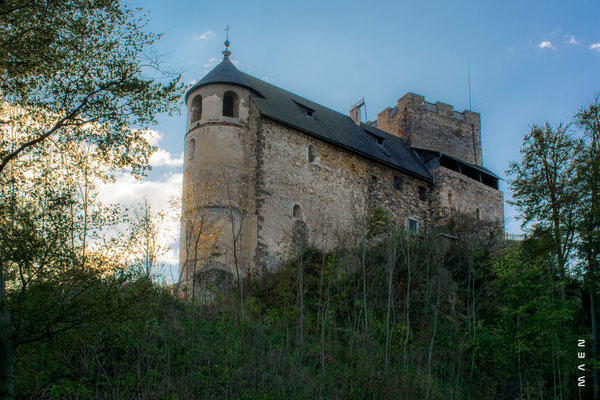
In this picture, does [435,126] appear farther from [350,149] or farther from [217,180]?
[217,180]

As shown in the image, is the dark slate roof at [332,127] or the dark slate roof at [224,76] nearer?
the dark slate roof at [224,76]

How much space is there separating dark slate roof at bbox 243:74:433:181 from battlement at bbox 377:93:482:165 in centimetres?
188

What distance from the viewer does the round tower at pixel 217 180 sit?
21734mm

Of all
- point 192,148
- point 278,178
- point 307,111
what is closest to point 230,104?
point 192,148

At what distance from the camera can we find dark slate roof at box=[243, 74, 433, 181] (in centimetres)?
2509

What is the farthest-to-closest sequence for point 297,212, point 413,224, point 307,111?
point 413,224 → point 307,111 → point 297,212

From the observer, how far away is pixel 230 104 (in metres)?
25.1

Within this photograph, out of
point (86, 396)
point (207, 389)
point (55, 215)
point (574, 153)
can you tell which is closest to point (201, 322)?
point (207, 389)

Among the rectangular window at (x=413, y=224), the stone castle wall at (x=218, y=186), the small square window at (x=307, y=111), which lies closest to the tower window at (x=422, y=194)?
the rectangular window at (x=413, y=224)

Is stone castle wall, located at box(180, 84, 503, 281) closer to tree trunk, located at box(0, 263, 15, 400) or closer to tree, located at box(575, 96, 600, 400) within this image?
tree, located at box(575, 96, 600, 400)

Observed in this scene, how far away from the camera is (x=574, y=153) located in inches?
778

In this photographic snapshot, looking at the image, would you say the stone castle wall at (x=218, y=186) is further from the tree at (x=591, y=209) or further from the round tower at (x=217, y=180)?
the tree at (x=591, y=209)

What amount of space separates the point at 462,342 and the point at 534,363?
215 cm

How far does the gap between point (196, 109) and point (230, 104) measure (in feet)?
4.52
